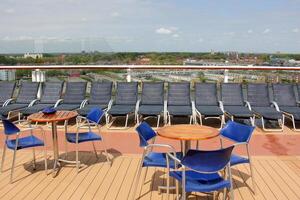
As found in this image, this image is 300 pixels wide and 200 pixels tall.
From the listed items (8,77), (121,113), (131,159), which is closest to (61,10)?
(8,77)

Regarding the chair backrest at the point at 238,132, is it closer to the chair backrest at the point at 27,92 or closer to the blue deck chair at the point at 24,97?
the blue deck chair at the point at 24,97

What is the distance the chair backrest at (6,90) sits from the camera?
743 cm

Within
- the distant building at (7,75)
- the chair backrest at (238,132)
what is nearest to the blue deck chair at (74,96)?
the distant building at (7,75)

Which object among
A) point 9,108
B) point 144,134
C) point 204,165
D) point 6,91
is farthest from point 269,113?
point 6,91

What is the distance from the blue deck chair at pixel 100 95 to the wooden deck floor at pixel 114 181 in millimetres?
2421

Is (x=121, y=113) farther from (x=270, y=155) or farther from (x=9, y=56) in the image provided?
(x=9, y=56)

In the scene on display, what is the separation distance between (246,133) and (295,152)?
2.13 meters

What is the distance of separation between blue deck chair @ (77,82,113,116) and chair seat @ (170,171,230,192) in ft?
13.8

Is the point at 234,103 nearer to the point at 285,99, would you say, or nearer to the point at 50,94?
the point at 285,99

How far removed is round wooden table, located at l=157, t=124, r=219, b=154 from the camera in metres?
3.18

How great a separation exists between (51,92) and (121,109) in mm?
1917

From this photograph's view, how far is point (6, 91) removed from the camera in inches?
296

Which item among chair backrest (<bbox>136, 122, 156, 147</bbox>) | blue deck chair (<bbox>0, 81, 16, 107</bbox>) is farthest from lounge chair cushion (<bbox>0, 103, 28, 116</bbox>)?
chair backrest (<bbox>136, 122, 156, 147</bbox>)

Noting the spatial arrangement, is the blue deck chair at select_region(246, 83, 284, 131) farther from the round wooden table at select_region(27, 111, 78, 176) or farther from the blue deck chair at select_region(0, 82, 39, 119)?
the blue deck chair at select_region(0, 82, 39, 119)
